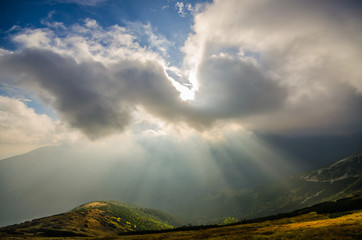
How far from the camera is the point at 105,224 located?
536ft

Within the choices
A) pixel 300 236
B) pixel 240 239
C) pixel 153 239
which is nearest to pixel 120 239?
pixel 153 239

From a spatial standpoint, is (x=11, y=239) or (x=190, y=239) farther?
(x=11, y=239)

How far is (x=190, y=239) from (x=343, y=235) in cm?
4431

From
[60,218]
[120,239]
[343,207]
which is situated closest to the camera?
[120,239]

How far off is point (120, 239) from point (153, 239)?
19.4 m

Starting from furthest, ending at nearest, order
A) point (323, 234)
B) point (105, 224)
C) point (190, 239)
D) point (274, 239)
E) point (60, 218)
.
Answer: point (105, 224), point (60, 218), point (190, 239), point (274, 239), point (323, 234)

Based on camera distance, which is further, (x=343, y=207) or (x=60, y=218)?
(x=60, y=218)

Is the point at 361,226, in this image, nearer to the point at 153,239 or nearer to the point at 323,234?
the point at 323,234

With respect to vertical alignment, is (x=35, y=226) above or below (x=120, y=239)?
above

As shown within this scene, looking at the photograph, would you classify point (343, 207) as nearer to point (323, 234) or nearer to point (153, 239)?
point (323, 234)

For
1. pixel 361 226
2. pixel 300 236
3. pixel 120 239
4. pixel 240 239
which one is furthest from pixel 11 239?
pixel 361 226

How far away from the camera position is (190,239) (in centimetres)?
5991

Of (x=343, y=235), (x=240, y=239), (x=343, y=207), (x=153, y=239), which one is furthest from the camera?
(x=343, y=207)

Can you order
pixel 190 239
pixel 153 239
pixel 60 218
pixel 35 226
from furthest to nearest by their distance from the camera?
pixel 60 218
pixel 35 226
pixel 153 239
pixel 190 239
